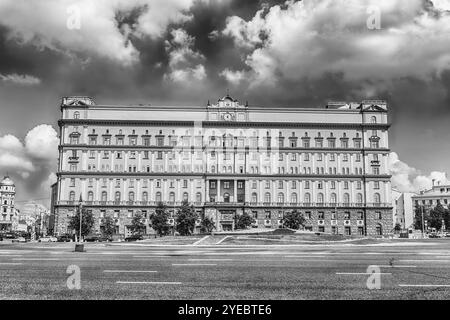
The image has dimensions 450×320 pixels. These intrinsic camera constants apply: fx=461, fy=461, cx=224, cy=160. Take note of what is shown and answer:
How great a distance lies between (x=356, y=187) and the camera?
10094cm

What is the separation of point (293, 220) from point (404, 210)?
10322 cm

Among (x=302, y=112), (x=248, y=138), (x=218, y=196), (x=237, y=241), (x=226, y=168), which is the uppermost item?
(x=302, y=112)

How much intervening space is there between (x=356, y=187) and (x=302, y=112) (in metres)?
20.4

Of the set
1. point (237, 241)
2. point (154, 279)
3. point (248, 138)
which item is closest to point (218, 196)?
point (248, 138)

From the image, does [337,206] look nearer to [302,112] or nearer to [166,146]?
[302,112]

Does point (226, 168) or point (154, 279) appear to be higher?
point (226, 168)

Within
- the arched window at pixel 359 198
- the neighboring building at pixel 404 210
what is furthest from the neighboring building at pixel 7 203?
the neighboring building at pixel 404 210

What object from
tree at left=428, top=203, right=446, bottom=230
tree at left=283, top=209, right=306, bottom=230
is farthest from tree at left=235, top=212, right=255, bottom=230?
tree at left=428, top=203, right=446, bottom=230

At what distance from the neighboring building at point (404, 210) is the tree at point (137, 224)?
114 m

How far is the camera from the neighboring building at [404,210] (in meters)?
175

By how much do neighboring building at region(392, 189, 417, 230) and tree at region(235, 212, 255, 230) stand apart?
10154cm

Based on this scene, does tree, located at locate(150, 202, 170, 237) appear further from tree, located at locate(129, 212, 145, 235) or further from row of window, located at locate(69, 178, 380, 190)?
row of window, located at locate(69, 178, 380, 190)

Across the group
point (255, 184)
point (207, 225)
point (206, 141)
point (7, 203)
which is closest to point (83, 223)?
point (207, 225)

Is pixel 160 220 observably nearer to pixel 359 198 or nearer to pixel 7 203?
pixel 359 198
